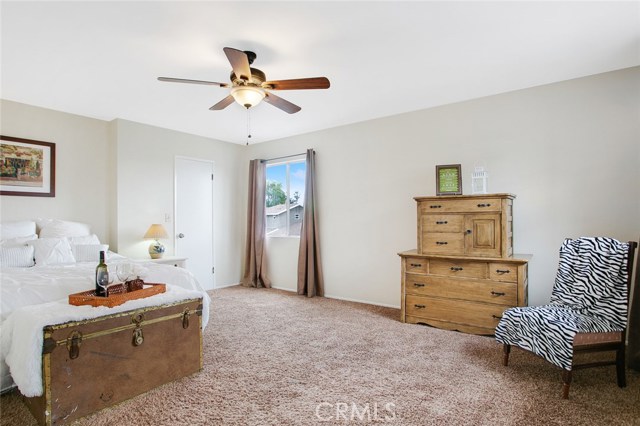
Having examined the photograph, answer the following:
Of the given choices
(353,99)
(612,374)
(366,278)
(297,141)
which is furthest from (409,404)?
(297,141)

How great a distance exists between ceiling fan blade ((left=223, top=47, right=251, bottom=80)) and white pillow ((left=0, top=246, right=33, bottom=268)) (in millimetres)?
2762

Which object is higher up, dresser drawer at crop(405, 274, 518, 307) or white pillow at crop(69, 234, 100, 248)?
white pillow at crop(69, 234, 100, 248)

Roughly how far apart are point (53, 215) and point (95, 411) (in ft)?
10.2

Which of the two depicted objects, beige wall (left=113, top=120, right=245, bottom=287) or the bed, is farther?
beige wall (left=113, top=120, right=245, bottom=287)

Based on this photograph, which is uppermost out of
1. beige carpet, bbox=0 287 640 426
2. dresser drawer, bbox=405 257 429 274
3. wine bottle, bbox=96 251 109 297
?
wine bottle, bbox=96 251 109 297

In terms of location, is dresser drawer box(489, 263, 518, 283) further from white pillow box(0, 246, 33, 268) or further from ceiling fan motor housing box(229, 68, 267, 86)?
white pillow box(0, 246, 33, 268)

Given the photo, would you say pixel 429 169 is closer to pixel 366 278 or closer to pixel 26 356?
pixel 366 278

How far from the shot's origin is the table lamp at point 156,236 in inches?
182

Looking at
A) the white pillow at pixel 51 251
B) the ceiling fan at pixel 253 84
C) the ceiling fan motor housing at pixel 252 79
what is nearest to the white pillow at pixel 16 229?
the white pillow at pixel 51 251

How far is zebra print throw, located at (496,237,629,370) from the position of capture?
7.47 feet

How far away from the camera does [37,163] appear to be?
4078 millimetres

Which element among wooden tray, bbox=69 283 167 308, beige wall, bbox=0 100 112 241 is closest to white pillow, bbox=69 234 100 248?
beige wall, bbox=0 100 112 241

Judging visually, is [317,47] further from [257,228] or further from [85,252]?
[257,228]

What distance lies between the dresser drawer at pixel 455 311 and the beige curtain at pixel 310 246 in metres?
1.71
